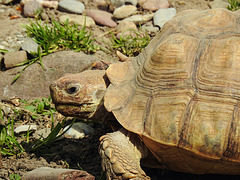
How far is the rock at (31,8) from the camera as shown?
16.4ft

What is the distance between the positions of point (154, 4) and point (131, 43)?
113 cm

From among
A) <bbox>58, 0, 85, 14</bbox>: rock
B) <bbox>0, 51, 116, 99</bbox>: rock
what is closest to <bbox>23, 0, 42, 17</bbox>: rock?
<bbox>58, 0, 85, 14</bbox>: rock

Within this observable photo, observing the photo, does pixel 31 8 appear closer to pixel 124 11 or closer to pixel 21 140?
pixel 124 11

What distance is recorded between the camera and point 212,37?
2459mm

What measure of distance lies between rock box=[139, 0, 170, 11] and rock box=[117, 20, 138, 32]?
1.60ft

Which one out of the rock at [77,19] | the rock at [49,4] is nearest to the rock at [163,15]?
the rock at [77,19]

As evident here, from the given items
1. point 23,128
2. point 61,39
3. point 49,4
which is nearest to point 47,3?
point 49,4

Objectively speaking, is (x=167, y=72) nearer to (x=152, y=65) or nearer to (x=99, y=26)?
(x=152, y=65)

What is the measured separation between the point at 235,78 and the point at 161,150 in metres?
0.71

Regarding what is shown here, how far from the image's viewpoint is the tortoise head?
2.82m

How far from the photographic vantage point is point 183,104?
2289mm

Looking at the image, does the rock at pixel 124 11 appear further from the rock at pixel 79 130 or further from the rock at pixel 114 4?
the rock at pixel 79 130

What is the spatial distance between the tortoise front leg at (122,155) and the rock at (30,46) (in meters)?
2.03

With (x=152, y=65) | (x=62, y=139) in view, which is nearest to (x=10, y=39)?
(x=62, y=139)
